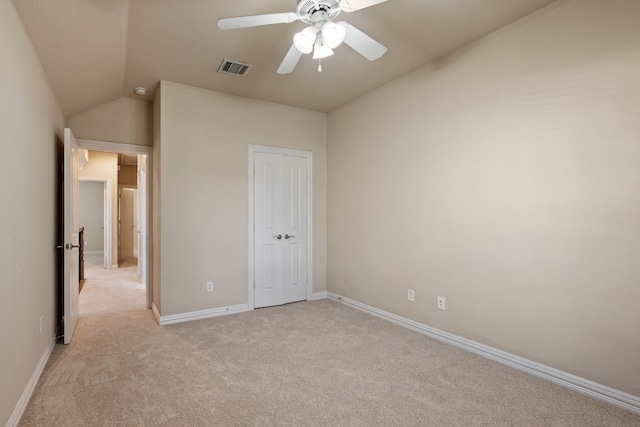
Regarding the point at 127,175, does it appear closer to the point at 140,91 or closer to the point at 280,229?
the point at 140,91

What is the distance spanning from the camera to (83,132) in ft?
12.4

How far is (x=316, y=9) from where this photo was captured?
1.91 metres

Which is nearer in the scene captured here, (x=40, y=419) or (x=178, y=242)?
(x=40, y=419)

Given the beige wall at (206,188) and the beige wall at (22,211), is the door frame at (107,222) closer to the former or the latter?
the beige wall at (206,188)

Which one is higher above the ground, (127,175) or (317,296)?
(127,175)

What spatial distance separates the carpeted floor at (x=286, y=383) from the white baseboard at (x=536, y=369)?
58 mm

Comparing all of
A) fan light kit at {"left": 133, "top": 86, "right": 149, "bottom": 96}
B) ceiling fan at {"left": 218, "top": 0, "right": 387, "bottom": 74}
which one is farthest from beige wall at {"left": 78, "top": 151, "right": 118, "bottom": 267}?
ceiling fan at {"left": 218, "top": 0, "right": 387, "bottom": 74}

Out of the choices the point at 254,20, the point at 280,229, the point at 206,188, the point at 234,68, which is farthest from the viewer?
the point at 280,229

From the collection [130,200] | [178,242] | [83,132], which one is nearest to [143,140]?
[83,132]

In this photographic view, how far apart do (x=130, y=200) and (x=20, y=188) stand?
8.42 meters

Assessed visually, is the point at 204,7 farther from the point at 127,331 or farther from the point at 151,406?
the point at 127,331

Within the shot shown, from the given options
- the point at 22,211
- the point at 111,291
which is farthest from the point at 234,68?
the point at 111,291

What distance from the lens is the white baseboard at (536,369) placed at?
204 cm

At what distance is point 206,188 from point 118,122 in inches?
53.6
